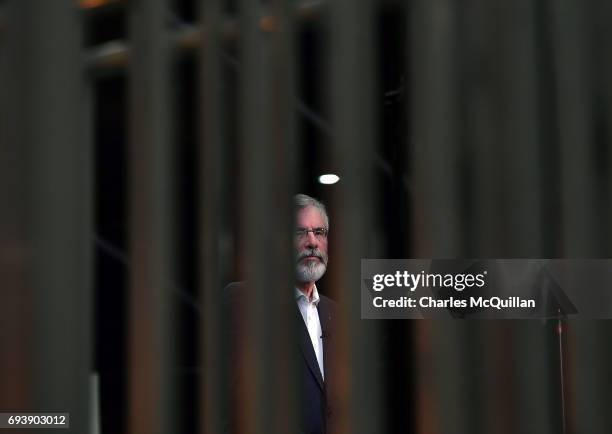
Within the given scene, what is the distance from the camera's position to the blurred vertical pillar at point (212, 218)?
1.77 meters

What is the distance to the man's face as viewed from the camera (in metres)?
1.81

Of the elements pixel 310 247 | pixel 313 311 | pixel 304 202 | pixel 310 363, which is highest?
pixel 304 202

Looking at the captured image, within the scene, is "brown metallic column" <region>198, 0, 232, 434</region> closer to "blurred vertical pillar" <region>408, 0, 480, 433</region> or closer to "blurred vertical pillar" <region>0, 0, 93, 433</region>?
"blurred vertical pillar" <region>0, 0, 93, 433</region>

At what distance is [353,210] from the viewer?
179 cm

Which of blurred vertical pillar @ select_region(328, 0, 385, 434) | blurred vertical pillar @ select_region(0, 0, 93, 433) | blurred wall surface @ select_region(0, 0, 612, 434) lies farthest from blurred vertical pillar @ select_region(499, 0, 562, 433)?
blurred vertical pillar @ select_region(0, 0, 93, 433)

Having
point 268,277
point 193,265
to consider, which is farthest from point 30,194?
point 268,277

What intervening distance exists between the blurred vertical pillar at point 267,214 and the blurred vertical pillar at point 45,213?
371mm

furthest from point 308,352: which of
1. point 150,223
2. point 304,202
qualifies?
point 150,223

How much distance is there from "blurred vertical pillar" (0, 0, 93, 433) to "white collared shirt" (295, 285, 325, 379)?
1.63ft

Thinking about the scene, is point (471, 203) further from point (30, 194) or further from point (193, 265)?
point (30, 194)

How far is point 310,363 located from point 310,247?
0.26 meters

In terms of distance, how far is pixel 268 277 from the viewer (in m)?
1.80

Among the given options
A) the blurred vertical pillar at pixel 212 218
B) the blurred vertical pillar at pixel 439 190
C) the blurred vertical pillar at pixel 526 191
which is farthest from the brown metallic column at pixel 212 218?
the blurred vertical pillar at pixel 526 191

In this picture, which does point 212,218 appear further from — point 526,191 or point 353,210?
point 526,191
